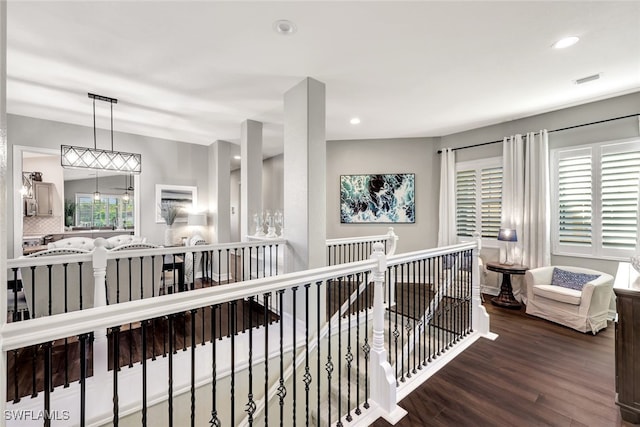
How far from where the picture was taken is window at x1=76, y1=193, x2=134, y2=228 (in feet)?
22.0

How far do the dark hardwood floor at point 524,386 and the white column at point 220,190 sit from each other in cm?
474

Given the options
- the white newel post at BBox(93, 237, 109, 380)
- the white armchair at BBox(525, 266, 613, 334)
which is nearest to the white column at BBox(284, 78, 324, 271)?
the white newel post at BBox(93, 237, 109, 380)

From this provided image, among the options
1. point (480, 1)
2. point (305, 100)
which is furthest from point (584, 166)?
point (305, 100)

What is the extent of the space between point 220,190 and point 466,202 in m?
5.00

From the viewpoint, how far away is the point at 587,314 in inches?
123

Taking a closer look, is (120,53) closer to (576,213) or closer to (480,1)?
(480,1)

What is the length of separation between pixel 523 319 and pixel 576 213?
1770 mm

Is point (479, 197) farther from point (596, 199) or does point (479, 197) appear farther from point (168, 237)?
point (168, 237)

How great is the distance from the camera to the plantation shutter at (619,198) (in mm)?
3412

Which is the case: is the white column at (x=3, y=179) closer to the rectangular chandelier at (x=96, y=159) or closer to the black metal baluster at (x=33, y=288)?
the black metal baluster at (x=33, y=288)

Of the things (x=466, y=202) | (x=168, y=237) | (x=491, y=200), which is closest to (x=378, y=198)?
(x=466, y=202)

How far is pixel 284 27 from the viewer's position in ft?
7.11

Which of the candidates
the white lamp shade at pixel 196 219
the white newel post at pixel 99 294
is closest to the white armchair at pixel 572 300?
the white newel post at pixel 99 294

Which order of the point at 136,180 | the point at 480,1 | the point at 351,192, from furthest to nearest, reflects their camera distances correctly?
the point at 351,192, the point at 136,180, the point at 480,1
